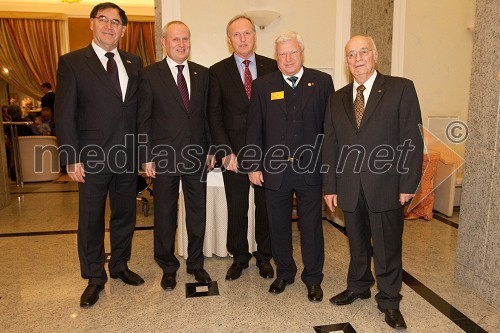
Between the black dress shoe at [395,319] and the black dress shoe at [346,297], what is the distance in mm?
245

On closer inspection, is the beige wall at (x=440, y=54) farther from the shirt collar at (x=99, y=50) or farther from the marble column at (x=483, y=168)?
the shirt collar at (x=99, y=50)

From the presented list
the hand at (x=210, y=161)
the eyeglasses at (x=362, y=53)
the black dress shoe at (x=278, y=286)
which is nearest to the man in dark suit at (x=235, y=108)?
the hand at (x=210, y=161)

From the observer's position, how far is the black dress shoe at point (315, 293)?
275 centimetres

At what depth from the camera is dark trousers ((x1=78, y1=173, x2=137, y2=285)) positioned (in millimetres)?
2758

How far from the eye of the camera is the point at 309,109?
2668mm

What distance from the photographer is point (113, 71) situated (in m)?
2.76

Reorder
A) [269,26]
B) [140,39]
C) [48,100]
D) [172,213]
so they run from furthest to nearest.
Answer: [140,39]
[48,100]
[269,26]
[172,213]

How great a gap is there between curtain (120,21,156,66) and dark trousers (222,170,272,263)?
811 centimetres

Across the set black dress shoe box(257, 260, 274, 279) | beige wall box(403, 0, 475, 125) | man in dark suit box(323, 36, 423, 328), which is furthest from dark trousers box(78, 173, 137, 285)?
beige wall box(403, 0, 475, 125)

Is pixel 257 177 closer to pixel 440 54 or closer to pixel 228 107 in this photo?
pixel 228 107

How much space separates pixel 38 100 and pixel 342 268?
9.33m

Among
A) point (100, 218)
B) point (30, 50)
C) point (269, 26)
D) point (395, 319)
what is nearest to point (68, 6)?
point (30, 50)

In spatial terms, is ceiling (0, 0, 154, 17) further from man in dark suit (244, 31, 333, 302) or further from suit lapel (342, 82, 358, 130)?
suit lapel (342, 82, 358, 130)

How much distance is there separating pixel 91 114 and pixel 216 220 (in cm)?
138
